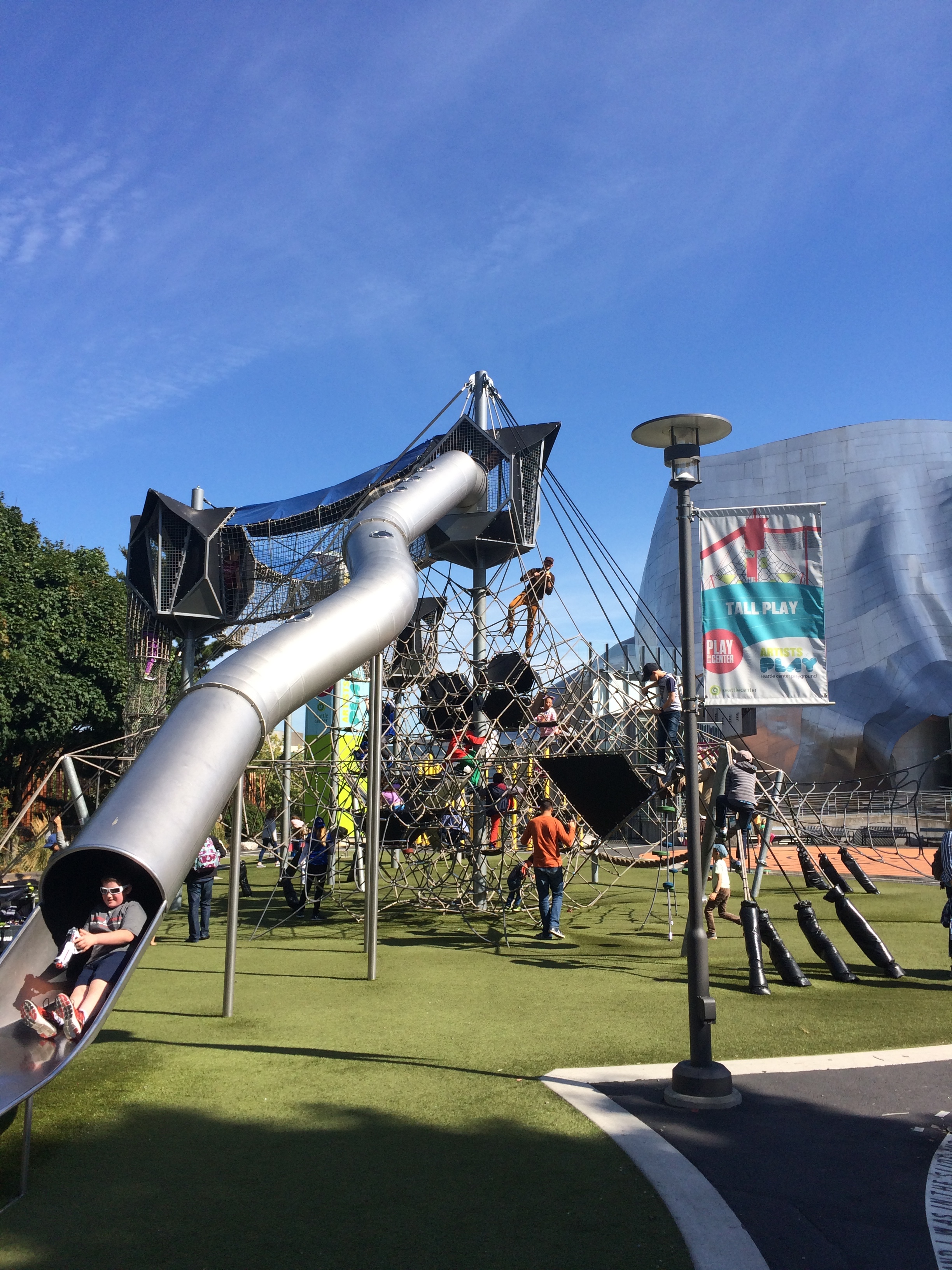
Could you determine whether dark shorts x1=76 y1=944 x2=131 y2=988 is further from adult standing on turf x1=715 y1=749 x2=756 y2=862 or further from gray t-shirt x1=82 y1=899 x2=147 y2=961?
adult standing on turf x1=715 y1=749 x2=756 y2=862

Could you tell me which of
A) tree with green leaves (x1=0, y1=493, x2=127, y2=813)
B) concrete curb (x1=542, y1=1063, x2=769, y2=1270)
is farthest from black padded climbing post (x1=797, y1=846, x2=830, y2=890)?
tree with green leaves (x1=0, y1=493, x2=127, y2=813)

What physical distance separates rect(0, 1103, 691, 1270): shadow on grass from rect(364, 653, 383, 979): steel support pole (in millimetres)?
4702

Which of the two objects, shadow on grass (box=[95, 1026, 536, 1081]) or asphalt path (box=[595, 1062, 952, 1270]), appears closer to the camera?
asphalt path (box=[595, 1062, 952, 1270])

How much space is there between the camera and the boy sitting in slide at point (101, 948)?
5594mm

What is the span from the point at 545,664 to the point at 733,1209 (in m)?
11.5

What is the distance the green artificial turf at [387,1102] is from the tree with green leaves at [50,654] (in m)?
20.3

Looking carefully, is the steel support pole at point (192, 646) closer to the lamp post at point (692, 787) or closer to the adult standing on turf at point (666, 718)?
the adult standing on turf at point (666, 718)

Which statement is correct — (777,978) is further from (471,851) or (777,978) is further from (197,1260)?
(197,1260)

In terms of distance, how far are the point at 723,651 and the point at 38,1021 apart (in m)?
8.29

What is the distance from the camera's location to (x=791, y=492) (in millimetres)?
62969

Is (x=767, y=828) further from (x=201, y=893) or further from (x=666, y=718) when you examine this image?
(x=201, y=893)

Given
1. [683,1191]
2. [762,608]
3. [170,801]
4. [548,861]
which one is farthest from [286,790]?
[683,1191]

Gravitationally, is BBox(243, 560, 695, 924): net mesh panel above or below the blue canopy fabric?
below

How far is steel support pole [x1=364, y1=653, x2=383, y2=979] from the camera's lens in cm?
1090
